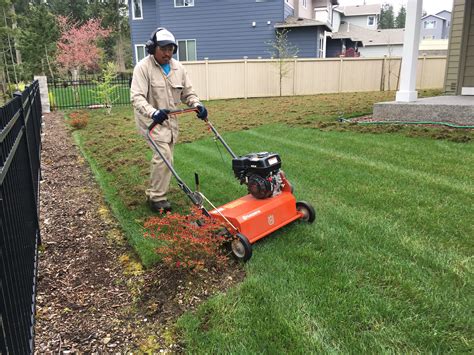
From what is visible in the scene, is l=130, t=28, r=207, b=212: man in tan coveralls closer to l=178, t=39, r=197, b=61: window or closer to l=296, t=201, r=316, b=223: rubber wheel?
l=296, t=201, r=316, b=223: rubber wheel

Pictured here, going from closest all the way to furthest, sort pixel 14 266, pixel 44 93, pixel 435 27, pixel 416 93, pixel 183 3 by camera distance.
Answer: pixel 14 266, pixel 416 93, pixel 44 93, pixel 183 3, pixel 435 27

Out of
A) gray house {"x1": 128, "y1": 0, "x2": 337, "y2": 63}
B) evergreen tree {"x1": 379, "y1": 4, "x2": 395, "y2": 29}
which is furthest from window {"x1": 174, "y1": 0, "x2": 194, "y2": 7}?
evergreen tree {"x1": 379, "y1": 4, "x2": 395, "y2": 29}

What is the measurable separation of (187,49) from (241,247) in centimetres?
2031

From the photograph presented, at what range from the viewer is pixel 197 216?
3482 millimetres

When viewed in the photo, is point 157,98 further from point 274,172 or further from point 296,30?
point 296,30

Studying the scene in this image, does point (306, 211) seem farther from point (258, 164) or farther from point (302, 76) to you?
point (302, 76)

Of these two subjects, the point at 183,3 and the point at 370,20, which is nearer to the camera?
the point at 183,3

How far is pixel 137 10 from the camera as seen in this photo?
23031mm

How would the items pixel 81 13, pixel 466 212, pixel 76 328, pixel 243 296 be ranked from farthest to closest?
pixel 81 13 < pixel 466 212 < pixel 243 296 < pixel 76 328

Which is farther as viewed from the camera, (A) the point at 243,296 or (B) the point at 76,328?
(A) the point at 243,296

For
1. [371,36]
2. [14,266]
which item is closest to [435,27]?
[371,36]

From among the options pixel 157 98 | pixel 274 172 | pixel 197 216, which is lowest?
pixel 197 216

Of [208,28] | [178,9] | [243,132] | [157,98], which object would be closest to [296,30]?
[208,28]

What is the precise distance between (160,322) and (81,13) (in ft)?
164
